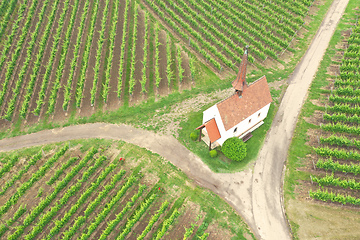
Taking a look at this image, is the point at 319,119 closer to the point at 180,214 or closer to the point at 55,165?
the point at 180,214

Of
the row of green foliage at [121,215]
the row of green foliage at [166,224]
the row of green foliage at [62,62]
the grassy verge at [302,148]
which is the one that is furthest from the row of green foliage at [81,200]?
the grassy verge at [302,148]

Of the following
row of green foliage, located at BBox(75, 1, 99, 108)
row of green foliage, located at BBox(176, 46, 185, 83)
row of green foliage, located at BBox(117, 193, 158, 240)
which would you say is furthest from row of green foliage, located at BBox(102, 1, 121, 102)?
row of green foliage, located at BBox(117, 193, 158, 240)

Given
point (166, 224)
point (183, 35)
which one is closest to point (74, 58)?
point (183, 35)

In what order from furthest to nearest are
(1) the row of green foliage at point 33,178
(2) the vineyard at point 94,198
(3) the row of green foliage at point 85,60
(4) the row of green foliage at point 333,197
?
(3) the row of green foliage at point 85,60
(1) the row of green foliage at point 33,178
(4) the row of green foliage at point 333,197
(2) the vineyard at point 94,198

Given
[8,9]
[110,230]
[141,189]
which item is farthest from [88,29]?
[110,230]

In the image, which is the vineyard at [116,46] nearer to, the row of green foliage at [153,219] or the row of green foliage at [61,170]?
the row of green foliage at [61,170]

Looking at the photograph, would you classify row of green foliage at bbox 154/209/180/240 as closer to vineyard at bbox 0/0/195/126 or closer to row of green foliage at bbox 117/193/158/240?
row of green foliage at bbox 117/193/158/240

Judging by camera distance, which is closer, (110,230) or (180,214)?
(110,230)
